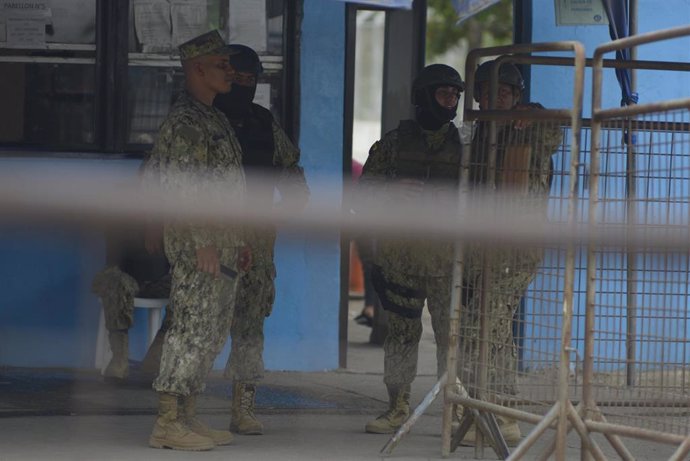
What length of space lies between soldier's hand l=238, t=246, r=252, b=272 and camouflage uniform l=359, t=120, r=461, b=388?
0.71 meters

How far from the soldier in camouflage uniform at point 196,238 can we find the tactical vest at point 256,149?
407 millimetres

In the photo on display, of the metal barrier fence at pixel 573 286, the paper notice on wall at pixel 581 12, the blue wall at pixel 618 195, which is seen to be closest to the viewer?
the metal barrier fence at pixel 573 286

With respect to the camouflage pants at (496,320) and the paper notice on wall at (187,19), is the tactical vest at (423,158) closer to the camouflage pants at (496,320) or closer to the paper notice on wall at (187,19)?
the camouflage pants at (496,320)

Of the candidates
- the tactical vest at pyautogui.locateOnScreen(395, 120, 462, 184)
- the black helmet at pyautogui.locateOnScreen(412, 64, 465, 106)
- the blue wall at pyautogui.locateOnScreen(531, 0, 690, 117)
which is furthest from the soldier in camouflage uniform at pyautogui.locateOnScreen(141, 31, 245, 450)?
the blue wall at pyautogui.locateOnScreen(531, 0, 690, 117)

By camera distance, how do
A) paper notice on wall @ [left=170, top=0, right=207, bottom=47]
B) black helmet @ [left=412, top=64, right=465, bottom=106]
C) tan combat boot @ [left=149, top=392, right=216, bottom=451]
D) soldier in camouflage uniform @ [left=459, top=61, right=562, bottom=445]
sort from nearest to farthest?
soldier in camouflage uniform @ [left=459, top=61, right=562, bottom=445] → tan combat boot @ [left=149, top=392, right=216, bottom=451] → black helmet @ [left=412, top=64, right=465, bottom=106] → paper notice on wall @ [left=170, top=0, right=207, bottom=47]

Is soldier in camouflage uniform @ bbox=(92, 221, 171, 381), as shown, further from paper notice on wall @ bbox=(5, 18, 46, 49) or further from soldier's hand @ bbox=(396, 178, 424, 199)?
soldier's hand @ bbox=(396, 178, 424, 199)

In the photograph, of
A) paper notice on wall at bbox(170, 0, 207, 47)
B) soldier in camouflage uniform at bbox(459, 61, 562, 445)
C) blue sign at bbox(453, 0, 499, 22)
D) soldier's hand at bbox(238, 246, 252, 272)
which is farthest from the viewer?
paper notice on wall at bbox(170, 0, 207, 47)

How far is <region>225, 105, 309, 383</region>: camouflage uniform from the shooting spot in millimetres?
7000

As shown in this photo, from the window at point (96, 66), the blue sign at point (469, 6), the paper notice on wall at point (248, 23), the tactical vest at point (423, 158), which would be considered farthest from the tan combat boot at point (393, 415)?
the paper notice on wall at point (248, 23)

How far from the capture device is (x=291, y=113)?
8.77 meters

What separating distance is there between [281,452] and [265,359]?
2.33 m

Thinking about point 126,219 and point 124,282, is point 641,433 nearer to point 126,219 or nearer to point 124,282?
point 126,219

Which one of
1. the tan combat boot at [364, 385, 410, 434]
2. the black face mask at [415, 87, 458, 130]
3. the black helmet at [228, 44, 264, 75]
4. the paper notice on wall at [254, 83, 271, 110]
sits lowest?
the tan combat boot at [364, 385, 410, 434]

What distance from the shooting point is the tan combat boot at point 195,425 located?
6.61 m
